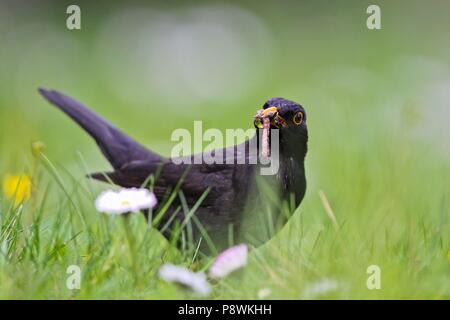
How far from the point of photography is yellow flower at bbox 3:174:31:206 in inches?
114

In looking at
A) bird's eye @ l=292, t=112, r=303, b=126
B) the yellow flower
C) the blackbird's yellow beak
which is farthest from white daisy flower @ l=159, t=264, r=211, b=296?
bird's eye @ l=292, t=112, r=303, b=126

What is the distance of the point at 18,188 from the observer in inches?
119

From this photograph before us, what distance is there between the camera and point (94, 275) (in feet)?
7.85

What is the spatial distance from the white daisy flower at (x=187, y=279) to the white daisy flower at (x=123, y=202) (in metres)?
0.25

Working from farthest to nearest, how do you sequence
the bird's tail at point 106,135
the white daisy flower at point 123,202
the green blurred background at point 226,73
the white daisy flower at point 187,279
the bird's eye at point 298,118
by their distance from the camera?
the green blurred background at point 226,73
the bird's tail at point 106,135
the bird's eye at point 298,118
the white daisy flower at point 123,202
the white daisy flower at point 187,279

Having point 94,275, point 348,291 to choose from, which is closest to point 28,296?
point 94,275

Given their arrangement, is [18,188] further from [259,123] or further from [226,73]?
[226,73]

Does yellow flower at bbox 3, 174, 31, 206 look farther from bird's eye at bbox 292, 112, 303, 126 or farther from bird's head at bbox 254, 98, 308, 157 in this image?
bird's eye at bbox 292, 112, 303, 126

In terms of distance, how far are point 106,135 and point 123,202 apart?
1208mm

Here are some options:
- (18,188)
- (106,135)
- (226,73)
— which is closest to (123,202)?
(18,188)

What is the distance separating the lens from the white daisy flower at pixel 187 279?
2273 millimetres

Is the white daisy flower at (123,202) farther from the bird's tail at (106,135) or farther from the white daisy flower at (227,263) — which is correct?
the bird's tail at (106,135)

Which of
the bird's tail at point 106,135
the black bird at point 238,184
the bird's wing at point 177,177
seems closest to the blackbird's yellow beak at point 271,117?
the black bird at point 238,184

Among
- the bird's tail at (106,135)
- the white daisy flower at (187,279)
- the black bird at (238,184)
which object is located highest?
→ the bird's tail at (106,135)
